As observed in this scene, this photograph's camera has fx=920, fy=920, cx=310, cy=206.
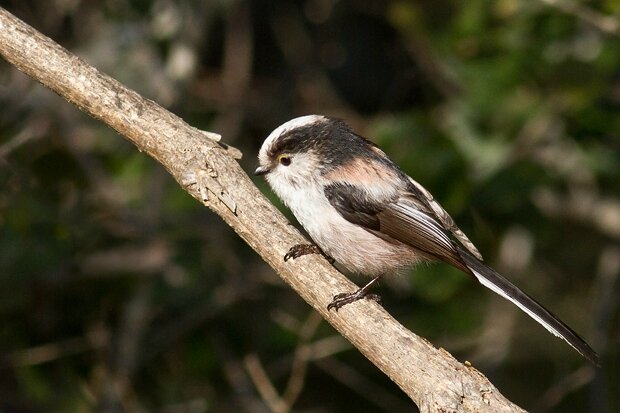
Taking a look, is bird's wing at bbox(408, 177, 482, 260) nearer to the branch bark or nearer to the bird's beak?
the bird's beak

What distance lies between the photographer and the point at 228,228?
195 inches

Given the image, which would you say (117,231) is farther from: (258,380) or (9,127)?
(258,380)

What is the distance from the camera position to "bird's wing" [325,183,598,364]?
3.32 m

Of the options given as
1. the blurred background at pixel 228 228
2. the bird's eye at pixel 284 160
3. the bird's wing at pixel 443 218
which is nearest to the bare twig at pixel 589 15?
the blurred background at pixel 228 228

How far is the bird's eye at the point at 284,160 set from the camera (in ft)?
11.4

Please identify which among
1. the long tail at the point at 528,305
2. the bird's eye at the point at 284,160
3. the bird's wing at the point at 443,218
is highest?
the bird's eye at the point at 284,160

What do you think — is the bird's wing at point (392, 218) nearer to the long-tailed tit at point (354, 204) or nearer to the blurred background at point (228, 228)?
the long-tailed tit at point (354, 204)

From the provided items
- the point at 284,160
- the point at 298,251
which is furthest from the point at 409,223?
the point at 298,251

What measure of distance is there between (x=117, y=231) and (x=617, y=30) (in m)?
2.57

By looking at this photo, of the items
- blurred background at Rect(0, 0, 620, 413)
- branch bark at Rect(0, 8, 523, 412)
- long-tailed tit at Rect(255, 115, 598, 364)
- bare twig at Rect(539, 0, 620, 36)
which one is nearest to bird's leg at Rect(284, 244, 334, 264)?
branch bark at Rect(0, 8, 523, 412)

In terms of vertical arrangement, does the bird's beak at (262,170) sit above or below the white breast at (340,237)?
above

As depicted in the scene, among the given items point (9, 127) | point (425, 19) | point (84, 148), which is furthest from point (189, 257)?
point (425, 19)

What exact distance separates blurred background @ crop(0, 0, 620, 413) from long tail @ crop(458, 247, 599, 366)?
96cm

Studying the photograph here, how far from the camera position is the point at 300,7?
5.96 metres
